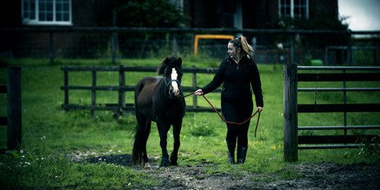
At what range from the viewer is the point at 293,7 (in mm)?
29875

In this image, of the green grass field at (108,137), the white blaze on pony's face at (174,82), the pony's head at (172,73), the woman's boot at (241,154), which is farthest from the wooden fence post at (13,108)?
Result: the woman's boot at (241,154)

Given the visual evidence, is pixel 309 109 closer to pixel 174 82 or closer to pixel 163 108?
pixel 174 82

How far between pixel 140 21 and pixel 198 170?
59.6ft

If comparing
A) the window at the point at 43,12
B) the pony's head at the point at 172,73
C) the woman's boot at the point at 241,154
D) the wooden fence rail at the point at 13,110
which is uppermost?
the window at the point at 43,12

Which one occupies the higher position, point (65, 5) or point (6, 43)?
point (65, 5)

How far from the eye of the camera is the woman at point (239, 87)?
8.62 m

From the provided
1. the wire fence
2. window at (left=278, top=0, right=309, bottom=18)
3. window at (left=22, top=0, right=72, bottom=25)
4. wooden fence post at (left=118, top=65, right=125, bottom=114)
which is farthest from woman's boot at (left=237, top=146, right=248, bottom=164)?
window at (left=278, top=0, right=309, bottom=18)

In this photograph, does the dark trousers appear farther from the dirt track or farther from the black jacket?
the dirt track

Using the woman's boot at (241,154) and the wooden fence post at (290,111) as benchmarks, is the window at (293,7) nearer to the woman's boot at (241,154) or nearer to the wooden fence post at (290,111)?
→ the wooden fence post at (290,111)

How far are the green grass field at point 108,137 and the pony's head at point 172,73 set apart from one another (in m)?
1.38

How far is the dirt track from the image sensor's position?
277 inches

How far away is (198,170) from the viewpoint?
829cm

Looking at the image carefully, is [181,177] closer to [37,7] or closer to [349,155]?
[349,155]

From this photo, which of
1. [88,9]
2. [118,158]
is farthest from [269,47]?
[118,158]
